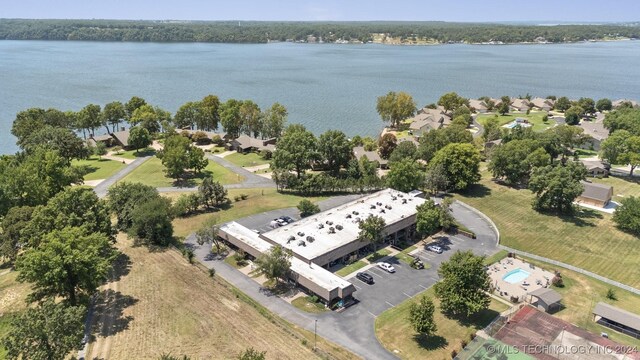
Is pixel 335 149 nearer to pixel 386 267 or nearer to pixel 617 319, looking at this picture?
pixel 386 267

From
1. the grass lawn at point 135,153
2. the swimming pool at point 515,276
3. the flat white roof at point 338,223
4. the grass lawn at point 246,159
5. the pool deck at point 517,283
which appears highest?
the flat white roof at point 338,223

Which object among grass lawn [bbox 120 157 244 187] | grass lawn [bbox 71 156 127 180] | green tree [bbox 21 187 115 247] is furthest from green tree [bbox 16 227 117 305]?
grass lawn [bbox 71 156 127 180]

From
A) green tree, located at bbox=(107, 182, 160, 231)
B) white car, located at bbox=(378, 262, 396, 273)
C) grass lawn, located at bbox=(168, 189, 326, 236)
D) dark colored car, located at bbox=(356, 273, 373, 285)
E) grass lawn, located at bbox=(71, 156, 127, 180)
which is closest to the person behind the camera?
dark colored car, located at bbox=(356, 273, 373, 285)

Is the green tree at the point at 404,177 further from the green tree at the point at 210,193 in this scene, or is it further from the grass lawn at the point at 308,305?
the grass lawn at the point at 308,305

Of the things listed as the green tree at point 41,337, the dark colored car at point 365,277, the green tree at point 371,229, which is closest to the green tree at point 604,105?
the green tree at point 371,229

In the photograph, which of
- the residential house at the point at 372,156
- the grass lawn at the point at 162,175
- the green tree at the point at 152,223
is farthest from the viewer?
the residential house at the point at 372,156

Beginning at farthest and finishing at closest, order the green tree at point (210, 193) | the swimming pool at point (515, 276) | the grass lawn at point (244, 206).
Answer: the green tree at point (210, 193)
the grass lawn at point (244, 206)
the swimming pool at point (515, 276)

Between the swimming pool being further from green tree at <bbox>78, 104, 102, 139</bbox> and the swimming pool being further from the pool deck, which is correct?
green tree at <bbox>78, 104, 102, 139</bbox>

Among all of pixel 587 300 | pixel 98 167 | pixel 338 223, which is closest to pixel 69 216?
pixel 338 223
